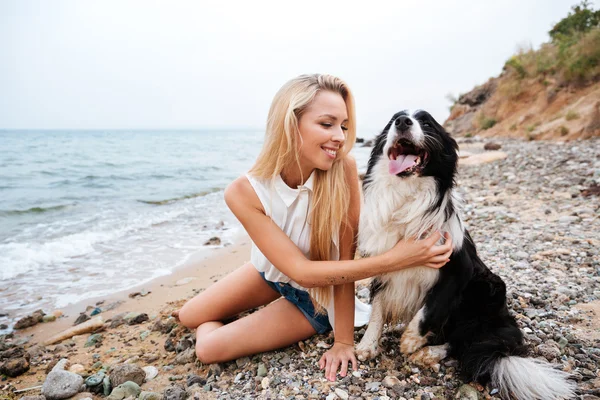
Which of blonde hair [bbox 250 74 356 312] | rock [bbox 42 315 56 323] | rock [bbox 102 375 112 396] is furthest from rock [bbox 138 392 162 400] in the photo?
rock [bbox 42 315 56 323]

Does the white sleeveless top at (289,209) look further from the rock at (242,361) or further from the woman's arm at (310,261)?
the rock at (242,361)

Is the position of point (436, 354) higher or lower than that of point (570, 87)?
lower

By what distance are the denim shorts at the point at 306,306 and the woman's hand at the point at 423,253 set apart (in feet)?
2.45

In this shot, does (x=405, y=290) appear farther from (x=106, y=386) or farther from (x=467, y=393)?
(x=106, y=386)

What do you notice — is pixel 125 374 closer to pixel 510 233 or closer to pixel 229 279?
pixel 229 279

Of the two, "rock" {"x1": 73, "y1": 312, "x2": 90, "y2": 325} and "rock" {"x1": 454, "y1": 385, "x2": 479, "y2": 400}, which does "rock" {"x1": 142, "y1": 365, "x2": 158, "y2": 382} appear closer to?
"rock" {"x1": 73, "y1": 312, "x2": 90, "y2": 325}

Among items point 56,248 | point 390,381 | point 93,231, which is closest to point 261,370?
point 390,381

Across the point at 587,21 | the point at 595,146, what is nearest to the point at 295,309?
the point at 595,146

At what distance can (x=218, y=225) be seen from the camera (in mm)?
7160

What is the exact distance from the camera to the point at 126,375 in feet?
7.93

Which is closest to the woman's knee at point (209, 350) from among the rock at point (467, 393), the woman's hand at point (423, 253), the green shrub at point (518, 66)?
the woman's hand at point (423, 253)

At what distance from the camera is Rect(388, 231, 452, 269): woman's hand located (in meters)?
2.01

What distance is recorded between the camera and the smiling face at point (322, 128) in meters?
2.21

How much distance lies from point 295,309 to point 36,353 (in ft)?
7.17
